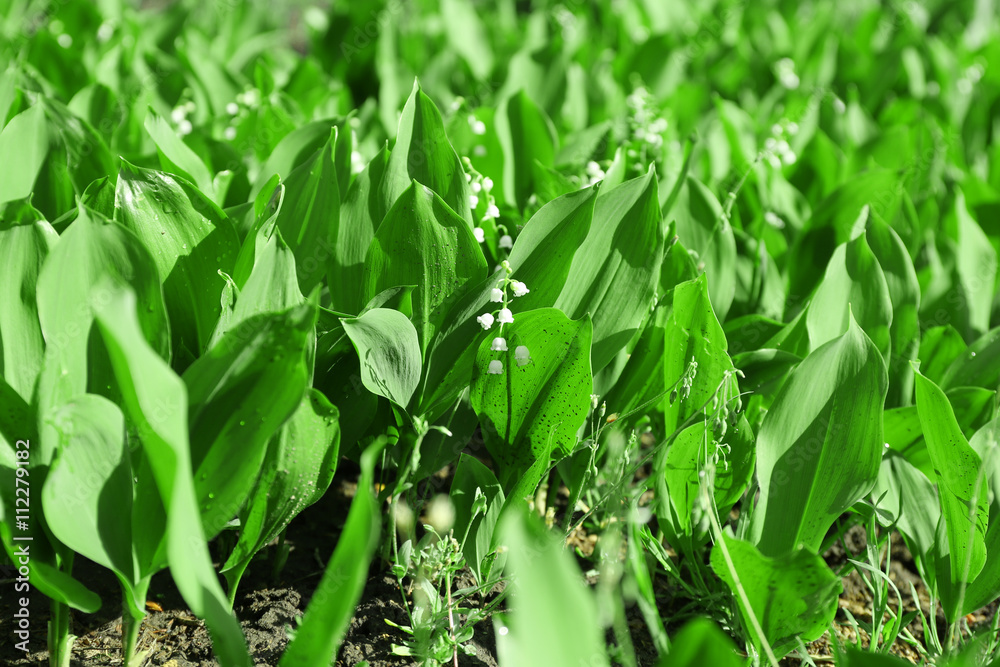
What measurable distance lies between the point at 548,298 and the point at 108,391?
728 millimetres

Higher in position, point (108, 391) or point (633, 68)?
point (633, 68)

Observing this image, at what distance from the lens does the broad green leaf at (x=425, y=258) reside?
1.39 metres

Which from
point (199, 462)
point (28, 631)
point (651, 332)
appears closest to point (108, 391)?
point (199, 462)

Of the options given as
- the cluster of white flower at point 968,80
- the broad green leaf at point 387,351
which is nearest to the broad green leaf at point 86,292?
the broad green leaf at point 387,351

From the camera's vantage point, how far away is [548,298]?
1471mm

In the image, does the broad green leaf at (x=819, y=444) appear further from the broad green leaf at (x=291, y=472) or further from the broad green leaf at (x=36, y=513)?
the broad green leaf at (x=36, y=513)

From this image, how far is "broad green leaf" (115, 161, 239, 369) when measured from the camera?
4.53ft

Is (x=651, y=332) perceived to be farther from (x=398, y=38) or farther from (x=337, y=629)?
(x=398, y=38)

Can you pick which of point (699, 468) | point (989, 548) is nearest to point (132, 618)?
point (699, 468)

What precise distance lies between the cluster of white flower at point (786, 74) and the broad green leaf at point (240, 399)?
8.67 ft

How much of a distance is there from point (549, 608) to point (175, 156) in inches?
51.4

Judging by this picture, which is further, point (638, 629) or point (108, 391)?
point (638, 629)

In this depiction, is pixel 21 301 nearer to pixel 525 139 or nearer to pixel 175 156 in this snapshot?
pixel 175 156

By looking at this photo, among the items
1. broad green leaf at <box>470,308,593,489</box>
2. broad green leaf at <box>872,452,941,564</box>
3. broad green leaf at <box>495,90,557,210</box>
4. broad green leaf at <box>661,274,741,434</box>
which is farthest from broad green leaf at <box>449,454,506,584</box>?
broad green leaf at <box>495,90,557,210</box>
